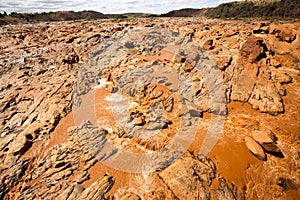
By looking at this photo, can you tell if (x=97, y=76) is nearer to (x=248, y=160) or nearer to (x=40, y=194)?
(x=40, y=194)

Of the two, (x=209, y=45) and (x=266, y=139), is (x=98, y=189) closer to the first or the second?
(x=266, y=139)

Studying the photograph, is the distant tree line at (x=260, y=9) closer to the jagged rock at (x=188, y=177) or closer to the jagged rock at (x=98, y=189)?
the jagged rock at (x=188, y=177)

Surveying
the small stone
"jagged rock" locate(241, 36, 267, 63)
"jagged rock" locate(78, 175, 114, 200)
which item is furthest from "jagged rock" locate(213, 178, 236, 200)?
"jagged rock" locate(241, 36, 267, 63)

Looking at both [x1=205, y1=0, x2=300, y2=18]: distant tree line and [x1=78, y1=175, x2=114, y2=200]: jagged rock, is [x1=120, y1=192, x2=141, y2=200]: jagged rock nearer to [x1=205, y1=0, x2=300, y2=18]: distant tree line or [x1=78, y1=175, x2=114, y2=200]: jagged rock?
[x1=78, y1=175, x2=114, y2=200]: jagged rock

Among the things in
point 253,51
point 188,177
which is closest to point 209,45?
point 253,51

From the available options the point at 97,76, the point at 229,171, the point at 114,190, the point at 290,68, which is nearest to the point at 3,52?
the point at 97,76
